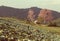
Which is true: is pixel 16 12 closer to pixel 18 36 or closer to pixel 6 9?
pixel 6 9

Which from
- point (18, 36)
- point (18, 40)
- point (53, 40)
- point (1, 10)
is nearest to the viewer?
point (18, 40)

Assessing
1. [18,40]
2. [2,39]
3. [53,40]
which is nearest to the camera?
[2,39]

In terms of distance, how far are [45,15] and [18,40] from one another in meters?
46.1

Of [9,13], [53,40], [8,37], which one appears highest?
[8,37]

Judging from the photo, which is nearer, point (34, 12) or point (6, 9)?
point (34, 12)

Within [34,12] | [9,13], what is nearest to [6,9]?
[9,13]

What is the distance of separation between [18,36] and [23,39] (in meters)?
0.67

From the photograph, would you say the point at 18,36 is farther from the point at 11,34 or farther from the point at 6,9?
the point at 6,9

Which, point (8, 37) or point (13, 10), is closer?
point (8, 37)

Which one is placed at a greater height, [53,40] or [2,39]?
[2,39]

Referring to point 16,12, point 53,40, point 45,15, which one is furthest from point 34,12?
point 53,40

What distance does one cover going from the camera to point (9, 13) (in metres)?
87.2

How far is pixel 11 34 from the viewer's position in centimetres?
1512

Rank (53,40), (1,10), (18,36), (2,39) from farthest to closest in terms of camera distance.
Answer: (1,10), (53,40), (18,36), (2,39)
